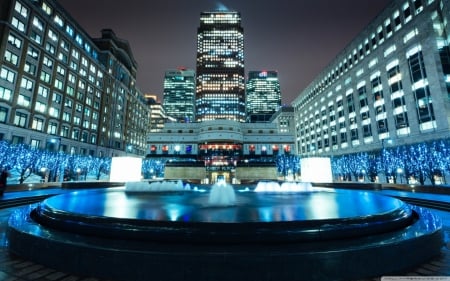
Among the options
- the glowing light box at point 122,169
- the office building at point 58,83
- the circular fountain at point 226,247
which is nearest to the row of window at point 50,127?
the office building at point 58,83

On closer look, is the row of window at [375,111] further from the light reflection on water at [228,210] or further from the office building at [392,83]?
the light reflection on water at [228,210]

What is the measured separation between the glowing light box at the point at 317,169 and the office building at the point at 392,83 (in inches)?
1002

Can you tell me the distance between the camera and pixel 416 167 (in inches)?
1124

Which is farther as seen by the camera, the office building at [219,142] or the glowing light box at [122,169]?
the office building at [219,142]

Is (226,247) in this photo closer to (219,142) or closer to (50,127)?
(50,127)

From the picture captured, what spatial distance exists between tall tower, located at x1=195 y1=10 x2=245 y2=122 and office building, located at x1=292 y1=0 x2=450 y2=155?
200 feet

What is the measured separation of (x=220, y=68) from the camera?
12888cm

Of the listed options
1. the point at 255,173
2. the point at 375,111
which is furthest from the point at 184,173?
the point at 375,111

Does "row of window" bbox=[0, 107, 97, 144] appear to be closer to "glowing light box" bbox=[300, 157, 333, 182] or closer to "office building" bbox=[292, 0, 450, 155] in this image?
"glowing light box" bbox=[300, 157, 333, 182]

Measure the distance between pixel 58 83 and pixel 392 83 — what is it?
3115 inches

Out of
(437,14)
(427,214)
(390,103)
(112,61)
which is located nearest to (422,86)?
(390,103)

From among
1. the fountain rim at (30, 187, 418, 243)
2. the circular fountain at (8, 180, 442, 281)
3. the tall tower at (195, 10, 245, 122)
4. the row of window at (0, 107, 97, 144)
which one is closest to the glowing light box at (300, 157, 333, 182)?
the circular fountain at (8, 180, 442, 281)

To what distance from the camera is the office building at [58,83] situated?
123 feet

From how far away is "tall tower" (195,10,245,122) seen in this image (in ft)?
405
